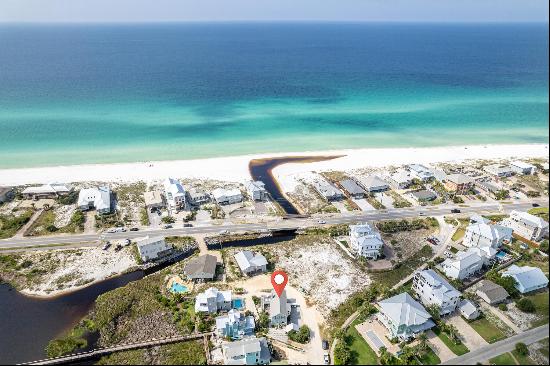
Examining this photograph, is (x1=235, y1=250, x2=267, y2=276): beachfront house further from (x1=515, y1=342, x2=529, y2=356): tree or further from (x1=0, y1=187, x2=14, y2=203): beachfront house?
(x1=0, y1=187, x2=14, y2=203): beachfront house

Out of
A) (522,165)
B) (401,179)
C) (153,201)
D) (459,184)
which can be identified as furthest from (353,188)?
(522,165)

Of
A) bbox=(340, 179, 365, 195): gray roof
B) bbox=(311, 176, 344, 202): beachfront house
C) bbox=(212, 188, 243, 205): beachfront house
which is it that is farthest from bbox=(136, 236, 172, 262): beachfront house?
bbox=(340, 179, 365, 195): gray roof

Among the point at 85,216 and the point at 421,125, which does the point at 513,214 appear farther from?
the point at 85,216

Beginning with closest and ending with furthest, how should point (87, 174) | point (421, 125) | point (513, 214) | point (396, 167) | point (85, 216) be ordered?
point (513, 214) → point (85, 216) → point (87, 174) → point (396, 167) → point (421, 125)

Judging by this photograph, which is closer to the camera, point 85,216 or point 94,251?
point 94,251

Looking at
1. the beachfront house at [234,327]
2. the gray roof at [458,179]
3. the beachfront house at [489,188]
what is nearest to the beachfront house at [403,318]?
the beachfront house at [234,327]

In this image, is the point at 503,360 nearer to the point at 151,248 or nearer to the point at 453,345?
the point at 453,345

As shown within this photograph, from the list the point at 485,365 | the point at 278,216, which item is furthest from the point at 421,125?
the point at 485,365
